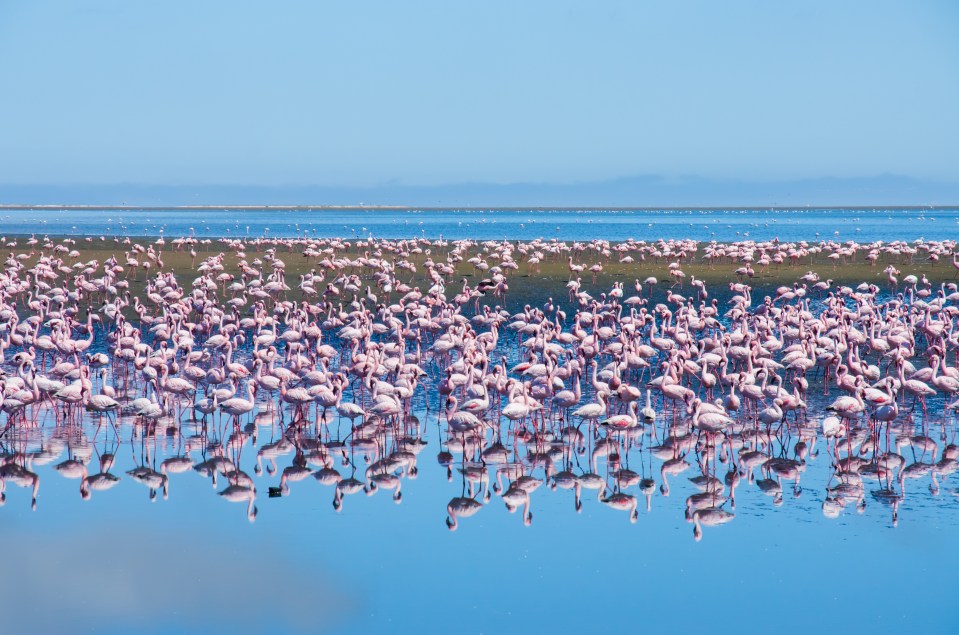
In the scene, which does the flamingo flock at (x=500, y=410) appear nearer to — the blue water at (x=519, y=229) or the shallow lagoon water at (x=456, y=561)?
the shallow lagoon water at (x=456, y=561)

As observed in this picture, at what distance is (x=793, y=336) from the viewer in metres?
21.0

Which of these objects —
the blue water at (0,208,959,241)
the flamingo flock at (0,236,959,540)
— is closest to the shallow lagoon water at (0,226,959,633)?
the flamingo flock at (0,236,959,540)

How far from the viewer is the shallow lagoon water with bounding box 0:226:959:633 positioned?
8953 millimetres

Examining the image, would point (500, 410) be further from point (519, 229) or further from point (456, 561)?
point (519, 229)

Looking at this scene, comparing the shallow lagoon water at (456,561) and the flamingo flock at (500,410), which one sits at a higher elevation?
the flamingo flock at (500,410)

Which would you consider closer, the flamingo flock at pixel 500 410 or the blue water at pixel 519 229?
the flamingo flock at pixel 500 410

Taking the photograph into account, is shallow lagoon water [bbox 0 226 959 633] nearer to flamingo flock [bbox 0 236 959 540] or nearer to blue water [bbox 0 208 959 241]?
flamingo flock [bbox 0 236 959 540]

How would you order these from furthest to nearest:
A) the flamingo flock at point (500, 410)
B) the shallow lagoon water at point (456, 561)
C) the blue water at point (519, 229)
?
the blue water at point (519, 229) → the flamingo flock at point (500, 410) → the shallow lagoon water at point (456, 561)

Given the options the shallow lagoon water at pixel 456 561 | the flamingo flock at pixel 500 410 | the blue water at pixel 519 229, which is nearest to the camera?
the shallow lagoon water at pixel 456 561

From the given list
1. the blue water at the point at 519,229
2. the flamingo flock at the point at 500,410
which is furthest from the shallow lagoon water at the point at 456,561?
the blue water at the point at 519,229

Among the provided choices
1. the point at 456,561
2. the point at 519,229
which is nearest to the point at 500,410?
the point at 456,561

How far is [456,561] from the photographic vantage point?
1020 cm

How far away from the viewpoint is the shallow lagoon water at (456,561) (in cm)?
895

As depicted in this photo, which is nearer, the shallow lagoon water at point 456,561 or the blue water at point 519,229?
the shallow lagoon water at point 456,561
